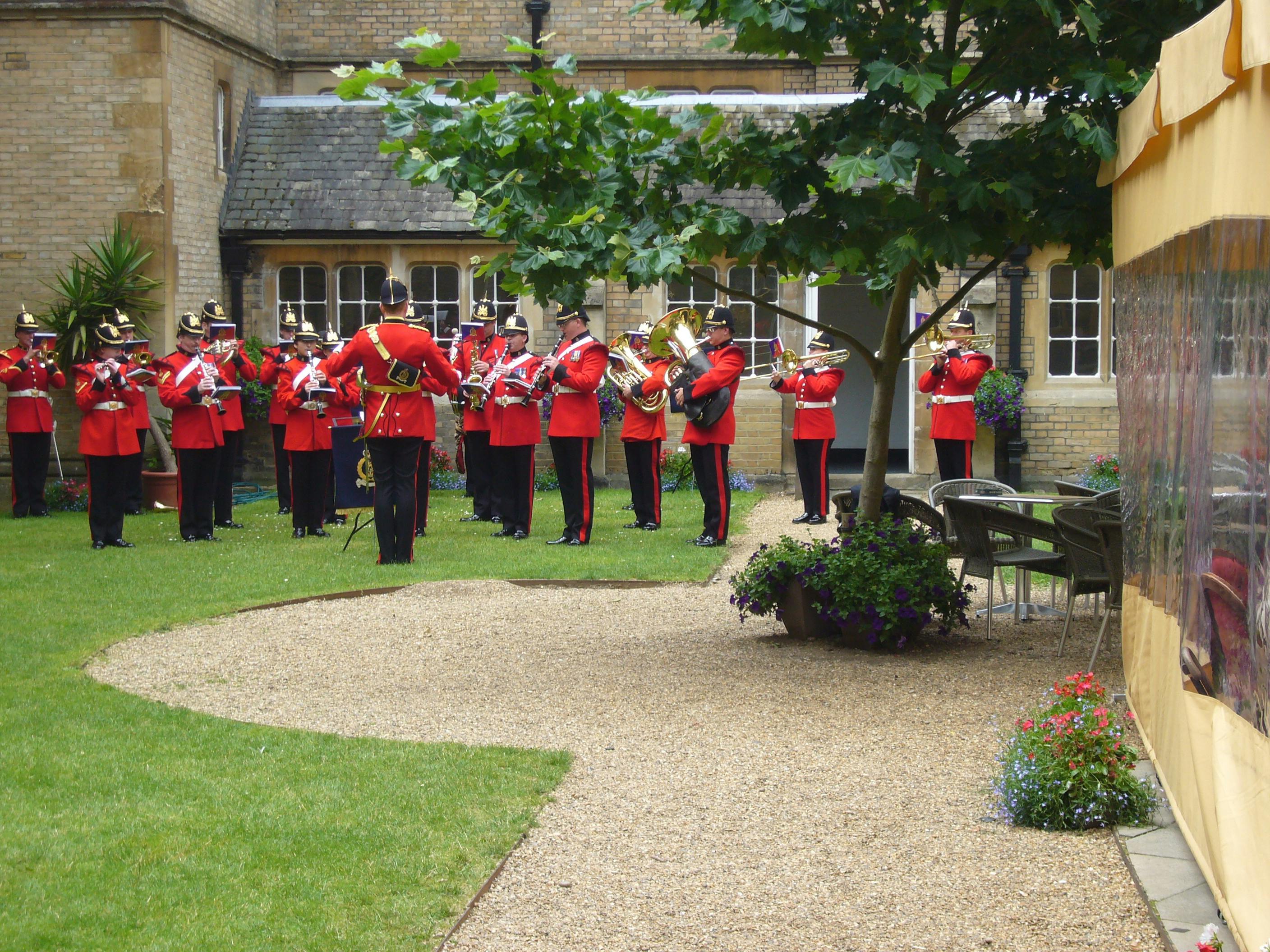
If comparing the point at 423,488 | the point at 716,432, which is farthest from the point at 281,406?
the point at 716,432

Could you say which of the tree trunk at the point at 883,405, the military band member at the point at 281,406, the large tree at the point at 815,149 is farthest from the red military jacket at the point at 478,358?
the large tree at the point at 815,149

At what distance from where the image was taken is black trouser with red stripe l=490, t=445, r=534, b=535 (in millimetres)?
13312

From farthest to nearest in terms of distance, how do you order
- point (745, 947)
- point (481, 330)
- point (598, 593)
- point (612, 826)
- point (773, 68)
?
→ 1. point (773, 68)
2. point (481, 330)
3. point (598, 593)
4. point (612, 826)
5. point (745, 947)

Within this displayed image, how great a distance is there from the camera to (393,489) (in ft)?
37.4

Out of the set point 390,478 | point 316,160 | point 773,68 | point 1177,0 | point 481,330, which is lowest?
point 390,478

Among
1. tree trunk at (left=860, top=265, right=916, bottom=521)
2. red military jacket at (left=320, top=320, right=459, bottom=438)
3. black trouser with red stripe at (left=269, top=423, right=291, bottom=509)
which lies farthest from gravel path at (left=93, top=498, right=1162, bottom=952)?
black trouser with red stripe at (left=269, top=423, right=291, bottom=509)

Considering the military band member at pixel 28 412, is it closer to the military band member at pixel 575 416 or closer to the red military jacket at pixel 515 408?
the red military jacket at pixel 515 408

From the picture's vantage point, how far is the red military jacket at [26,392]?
1581 centimetres

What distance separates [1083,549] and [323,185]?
14.2m

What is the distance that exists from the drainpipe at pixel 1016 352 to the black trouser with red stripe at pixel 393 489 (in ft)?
29.6

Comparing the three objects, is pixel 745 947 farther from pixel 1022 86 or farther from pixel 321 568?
pixel 321 568

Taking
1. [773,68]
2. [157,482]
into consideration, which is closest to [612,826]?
[157,482]

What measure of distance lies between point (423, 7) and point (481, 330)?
860 cm

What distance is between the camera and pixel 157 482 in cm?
1630
